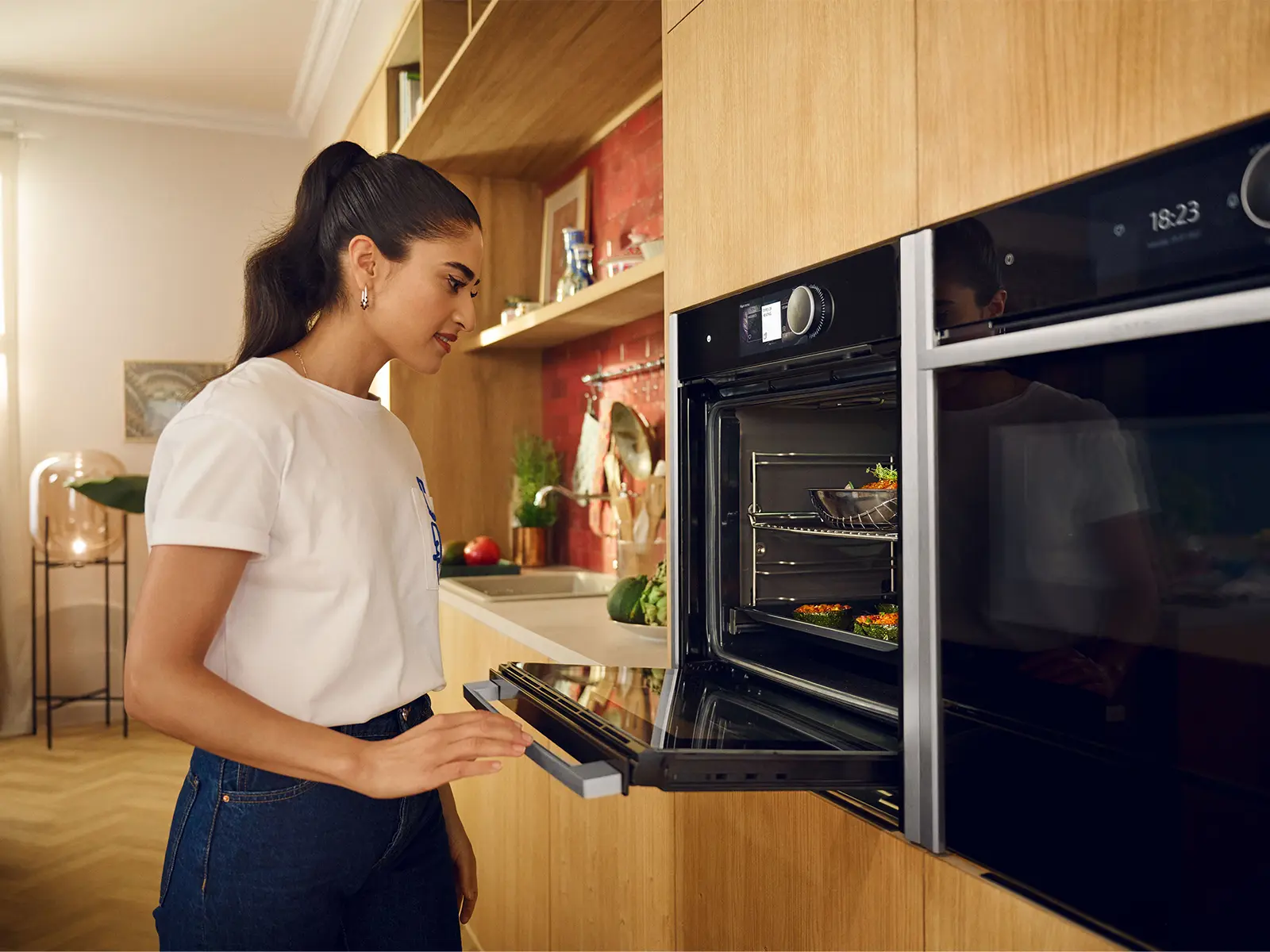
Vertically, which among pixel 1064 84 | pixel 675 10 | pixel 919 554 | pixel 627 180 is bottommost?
pixel 919 554

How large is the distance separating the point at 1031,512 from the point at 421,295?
0.78m

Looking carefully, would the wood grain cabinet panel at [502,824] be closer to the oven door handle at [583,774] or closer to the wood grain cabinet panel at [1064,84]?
the oven door handle at [583,774]

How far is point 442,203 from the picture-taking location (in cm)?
129

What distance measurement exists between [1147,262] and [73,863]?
3.57 metres

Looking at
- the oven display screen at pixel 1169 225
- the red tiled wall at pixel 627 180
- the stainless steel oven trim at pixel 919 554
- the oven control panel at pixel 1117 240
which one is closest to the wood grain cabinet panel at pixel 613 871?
the stainless steel oven trim at pixel 919 554

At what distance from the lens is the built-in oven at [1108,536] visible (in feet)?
2.33

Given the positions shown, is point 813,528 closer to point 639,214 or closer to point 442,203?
point 442,203

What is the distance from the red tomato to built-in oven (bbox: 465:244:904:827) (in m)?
1.78

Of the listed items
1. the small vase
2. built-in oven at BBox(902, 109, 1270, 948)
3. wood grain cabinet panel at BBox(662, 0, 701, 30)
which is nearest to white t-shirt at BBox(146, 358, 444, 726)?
built-in oven at BBox(902, 109, 1270, 948)

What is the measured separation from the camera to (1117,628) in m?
0.81

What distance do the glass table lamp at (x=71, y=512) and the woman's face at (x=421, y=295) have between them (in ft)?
12.8

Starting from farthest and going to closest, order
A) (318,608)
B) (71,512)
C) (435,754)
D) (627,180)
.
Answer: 1. (71,512)
2. (627,180)
3. (318,608)
4. (435,754)

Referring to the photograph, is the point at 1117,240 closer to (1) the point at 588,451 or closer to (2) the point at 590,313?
(2) the point at 590,313

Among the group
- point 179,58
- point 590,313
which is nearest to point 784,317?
point 590,313
